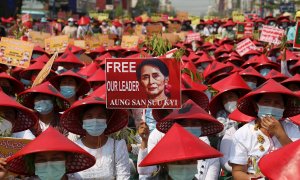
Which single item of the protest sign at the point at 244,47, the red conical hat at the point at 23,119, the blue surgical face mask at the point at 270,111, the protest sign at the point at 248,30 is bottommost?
the protest sign at the point at 248,30

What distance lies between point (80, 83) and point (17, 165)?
333 centimetres

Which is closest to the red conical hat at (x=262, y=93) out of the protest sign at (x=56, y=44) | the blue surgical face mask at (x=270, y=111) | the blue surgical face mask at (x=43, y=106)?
the blue surgical face mask at (x=270, y=111)

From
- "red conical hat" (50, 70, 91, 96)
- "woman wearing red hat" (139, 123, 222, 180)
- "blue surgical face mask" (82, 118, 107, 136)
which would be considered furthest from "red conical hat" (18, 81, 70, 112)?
"woman wearing red hat" (139, 123, 222, 180)

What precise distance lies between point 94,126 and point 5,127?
755 millimetres

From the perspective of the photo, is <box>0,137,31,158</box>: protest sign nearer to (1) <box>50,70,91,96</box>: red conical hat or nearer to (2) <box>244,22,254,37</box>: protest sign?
(1) <box>50,70,91,96</box>: red conical hat

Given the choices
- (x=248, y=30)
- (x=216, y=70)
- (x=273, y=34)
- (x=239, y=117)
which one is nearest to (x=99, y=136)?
Answer: (x=239, y=117)

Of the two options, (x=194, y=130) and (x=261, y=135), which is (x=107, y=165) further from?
(x=261, y=135)

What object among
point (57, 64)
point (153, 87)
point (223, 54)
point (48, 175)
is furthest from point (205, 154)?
point (223, 54)

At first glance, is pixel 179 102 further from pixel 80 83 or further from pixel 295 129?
pixel 80 83

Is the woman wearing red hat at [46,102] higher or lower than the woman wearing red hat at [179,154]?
lower

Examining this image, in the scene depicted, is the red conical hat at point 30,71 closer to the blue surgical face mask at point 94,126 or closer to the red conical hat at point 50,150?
the blue surgical face mask at point 94,126

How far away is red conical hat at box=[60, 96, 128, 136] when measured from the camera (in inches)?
194

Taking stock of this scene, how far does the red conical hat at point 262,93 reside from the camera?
4909 mm

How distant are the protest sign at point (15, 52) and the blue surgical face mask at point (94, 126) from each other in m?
4.30
